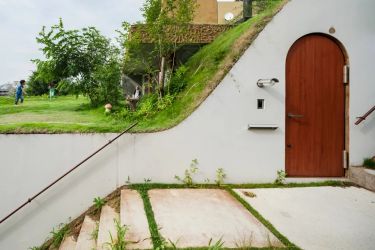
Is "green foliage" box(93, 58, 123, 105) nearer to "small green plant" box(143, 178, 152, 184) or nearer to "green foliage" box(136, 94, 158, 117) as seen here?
"green foliage" box(136, 94, 158, 117)

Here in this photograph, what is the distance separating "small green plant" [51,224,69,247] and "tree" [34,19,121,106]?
14.6 feet

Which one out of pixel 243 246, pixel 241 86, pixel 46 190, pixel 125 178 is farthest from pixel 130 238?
pixel 241 86

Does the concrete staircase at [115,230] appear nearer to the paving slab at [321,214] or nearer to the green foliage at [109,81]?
the paving slab at [321,214]

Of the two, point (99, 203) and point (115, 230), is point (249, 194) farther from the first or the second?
point (99, 203)

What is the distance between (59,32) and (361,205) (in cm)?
814

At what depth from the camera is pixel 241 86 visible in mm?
5980

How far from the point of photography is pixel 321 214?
450 centimetres

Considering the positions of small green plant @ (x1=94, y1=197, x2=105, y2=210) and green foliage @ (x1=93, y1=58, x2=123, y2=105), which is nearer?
small green plant @ (x1=94, y1=197, x2=105, y2=210)

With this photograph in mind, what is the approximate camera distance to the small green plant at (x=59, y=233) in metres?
5.21

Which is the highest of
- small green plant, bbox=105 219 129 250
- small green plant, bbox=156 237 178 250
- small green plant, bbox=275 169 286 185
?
small green plant, bbox=275 169 286 185

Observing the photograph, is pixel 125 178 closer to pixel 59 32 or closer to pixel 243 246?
pixel 243 246

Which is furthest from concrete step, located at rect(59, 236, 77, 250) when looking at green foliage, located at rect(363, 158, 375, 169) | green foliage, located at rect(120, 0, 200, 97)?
green foliage, located at rect(363, 158, 375, 169)

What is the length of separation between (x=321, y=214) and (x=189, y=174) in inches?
94.7

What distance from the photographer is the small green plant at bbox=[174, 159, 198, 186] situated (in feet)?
18.9
